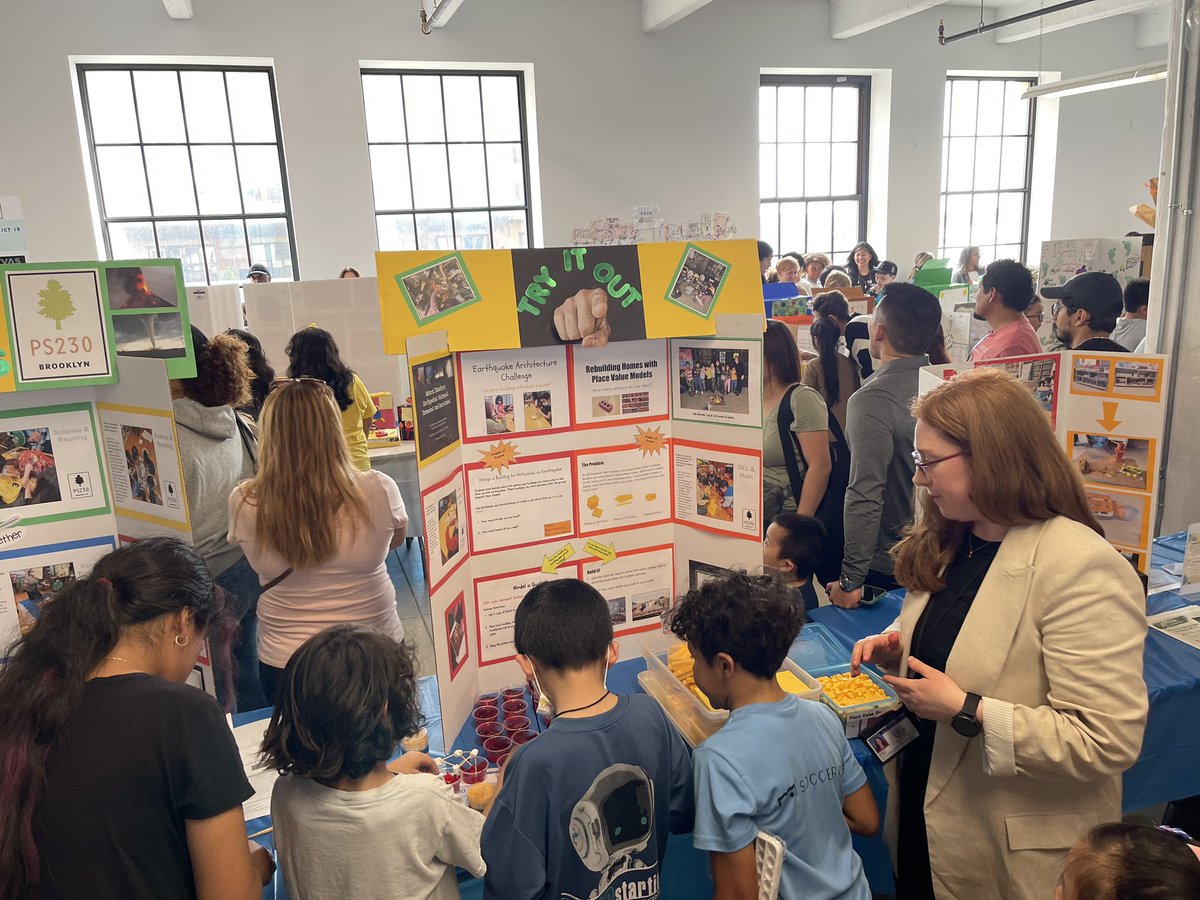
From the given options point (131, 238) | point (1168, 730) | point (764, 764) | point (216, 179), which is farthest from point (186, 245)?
point (1168, 730)

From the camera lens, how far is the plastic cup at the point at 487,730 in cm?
186

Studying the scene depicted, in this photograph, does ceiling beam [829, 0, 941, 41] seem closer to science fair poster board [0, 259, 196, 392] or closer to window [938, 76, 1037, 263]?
window [938, 76, 1037, 263]

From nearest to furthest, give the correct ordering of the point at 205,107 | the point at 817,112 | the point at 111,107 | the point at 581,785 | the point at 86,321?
1. the point at 581,785
2. the point at 86,321
3. the point at 111,107
4. the point at 205,107
5. the point at 817,112

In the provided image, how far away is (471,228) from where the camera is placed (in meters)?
9.21

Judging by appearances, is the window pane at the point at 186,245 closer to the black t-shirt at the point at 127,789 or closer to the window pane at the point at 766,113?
the window pane at the point at 766,113

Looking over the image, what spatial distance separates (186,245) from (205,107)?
1400mm

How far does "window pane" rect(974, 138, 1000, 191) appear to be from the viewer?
1134cm

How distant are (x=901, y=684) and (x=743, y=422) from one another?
798 mm

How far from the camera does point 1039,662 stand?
1.41 meters

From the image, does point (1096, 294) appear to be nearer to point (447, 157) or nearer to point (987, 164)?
point (447, 157)

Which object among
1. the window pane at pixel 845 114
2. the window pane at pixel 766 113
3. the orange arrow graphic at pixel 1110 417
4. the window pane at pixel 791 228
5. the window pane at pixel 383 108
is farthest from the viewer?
the window pane at pixel 791 228

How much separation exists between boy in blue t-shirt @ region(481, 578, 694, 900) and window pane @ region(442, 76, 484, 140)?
28.1 ft

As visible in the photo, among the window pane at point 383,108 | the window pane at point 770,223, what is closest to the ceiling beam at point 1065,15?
the window pane at point 770,223

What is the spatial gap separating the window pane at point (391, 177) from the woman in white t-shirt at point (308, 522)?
24.1 feet
